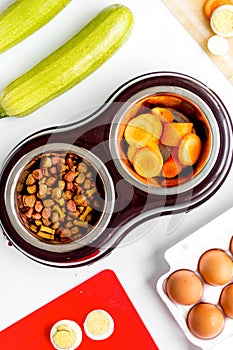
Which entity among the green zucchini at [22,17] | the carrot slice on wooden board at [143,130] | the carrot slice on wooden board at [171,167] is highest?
the green zucchini at [22,17]

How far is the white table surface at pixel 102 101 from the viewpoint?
134cm

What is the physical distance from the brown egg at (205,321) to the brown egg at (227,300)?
1 cm

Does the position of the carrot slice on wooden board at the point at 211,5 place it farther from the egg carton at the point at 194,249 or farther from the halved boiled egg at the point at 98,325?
the halved boiled egg at the point at 98,325

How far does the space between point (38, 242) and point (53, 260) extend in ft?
0.14

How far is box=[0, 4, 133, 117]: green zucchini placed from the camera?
4.23 ft

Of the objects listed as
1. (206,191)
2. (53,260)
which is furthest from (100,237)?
(206,191)

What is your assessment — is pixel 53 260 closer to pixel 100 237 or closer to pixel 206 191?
pixel 100 237

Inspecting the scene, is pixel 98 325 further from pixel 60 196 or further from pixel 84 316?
pixel 60 196

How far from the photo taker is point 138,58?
1.36 meters

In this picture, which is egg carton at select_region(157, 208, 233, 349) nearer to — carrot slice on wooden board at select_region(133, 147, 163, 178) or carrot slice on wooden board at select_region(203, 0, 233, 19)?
carrot slice on wooden board at select_region(133, 147, 163, 178)

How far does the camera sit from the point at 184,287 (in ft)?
4.24

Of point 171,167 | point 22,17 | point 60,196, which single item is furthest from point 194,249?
point 22,17

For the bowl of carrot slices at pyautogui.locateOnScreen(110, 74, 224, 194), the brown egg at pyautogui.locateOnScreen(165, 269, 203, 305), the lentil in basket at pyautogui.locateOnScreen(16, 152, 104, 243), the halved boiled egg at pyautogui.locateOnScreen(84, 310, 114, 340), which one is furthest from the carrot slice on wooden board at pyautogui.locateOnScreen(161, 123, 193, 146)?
the halved boiled egg at pyautogui.locateOnScreen(84, 310, 114, 340)

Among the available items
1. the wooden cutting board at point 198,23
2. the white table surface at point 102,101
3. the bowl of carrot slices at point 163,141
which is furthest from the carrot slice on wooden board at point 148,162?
the wooden cutting board at point 198,23
